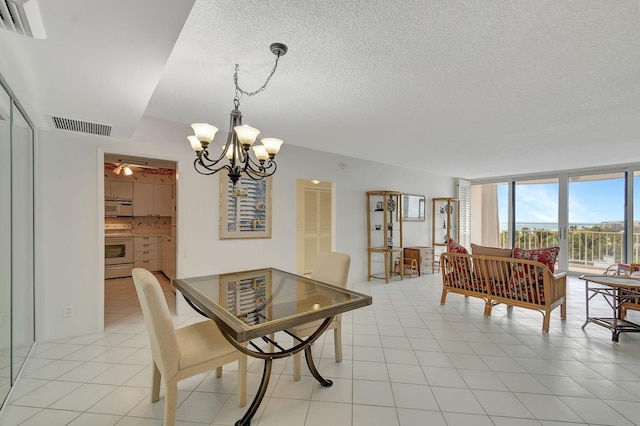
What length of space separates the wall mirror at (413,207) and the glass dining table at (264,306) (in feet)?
13.6

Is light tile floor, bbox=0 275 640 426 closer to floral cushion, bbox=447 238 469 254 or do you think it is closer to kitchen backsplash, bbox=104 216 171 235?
floral cushion, bbox=447 238 469 254

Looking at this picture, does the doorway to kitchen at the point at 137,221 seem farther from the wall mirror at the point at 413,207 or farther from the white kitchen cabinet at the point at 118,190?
the wall mirror at the point at 413,207

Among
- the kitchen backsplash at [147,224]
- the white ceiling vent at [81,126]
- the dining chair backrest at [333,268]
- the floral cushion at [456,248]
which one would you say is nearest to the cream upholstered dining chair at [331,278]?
the dining chair backrest at [333,268]

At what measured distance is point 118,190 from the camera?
5555 mm

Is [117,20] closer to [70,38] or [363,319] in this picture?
[70,38]

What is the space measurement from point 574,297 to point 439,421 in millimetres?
4236

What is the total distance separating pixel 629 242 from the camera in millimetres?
5137

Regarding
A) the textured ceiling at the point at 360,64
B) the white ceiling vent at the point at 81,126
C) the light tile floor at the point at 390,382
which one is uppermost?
the textured ceiling at the point at 360,64

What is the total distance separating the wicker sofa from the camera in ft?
9.98

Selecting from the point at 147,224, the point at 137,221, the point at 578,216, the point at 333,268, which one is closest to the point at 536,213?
the point at 578,216

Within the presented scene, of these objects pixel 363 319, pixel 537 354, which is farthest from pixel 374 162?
pixel 537 354

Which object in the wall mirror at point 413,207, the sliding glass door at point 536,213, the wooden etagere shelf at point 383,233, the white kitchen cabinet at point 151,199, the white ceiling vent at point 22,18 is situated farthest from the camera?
the sliding glass door at point 536,213

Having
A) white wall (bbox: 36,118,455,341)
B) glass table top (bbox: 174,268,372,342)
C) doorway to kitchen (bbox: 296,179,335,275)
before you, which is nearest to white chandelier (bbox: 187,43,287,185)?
glass table top (bbox: 174,268,372,342)

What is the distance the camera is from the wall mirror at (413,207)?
5.94 metres
